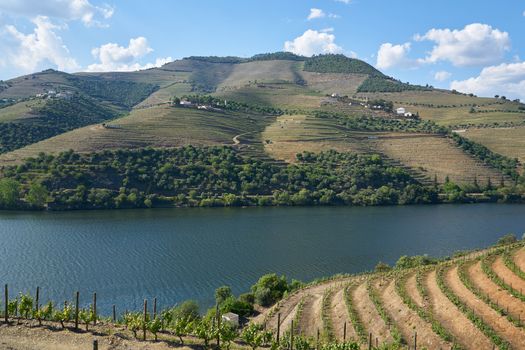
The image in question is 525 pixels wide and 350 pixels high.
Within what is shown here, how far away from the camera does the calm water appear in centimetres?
4769

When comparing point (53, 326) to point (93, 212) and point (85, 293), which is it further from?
point (93, 212)

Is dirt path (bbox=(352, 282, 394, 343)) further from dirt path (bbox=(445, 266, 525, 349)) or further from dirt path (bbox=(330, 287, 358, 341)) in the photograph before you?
dirt path (bbox=(445, 266, 525, 349))

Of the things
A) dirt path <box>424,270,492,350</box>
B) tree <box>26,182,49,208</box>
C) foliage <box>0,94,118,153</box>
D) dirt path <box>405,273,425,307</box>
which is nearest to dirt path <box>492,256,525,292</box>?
dirt path <box>424,270,492,350</box>

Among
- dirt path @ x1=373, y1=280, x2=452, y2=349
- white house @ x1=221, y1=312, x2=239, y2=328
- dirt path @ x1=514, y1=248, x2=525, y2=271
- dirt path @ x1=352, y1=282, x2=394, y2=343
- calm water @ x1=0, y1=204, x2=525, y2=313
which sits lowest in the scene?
calm water @ x1=0, y1=204, x2=525, y2=313

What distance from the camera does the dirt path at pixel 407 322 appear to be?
24.0 m

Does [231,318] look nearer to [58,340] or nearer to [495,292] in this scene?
[58,340]

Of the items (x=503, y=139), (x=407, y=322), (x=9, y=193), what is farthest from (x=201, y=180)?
(x=503, y=139)

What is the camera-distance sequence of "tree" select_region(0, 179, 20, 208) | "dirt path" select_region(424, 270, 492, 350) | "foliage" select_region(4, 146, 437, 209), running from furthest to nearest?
"foliage" select_region(4, 146, 437, 209) < "tree" select_region(0, 179, 20, 208) < "dirt path" select_region(424, 270, 492, 350)

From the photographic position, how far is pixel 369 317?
28.4 metres

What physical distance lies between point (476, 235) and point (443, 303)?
51.0 m

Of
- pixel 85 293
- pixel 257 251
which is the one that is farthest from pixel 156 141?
pixel 85 293

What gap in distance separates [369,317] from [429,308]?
11.9ft

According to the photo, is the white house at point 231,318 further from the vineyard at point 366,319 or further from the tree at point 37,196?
the tree at point 37,196

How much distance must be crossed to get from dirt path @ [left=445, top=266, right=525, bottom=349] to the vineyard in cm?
5
